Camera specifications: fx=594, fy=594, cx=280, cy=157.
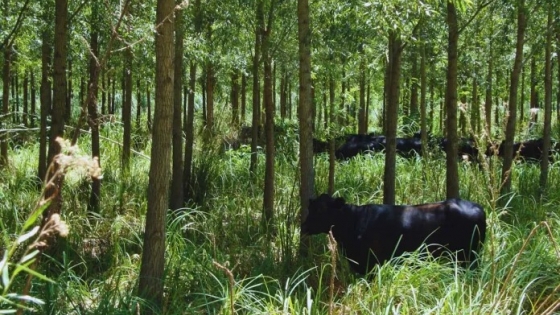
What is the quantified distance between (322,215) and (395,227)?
0.81 m

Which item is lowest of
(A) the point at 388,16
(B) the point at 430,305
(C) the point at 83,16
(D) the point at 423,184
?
(B) the point at 430,305

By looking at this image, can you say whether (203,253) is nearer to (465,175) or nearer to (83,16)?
(83,16)

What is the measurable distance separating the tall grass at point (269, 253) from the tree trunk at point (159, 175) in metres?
0.22

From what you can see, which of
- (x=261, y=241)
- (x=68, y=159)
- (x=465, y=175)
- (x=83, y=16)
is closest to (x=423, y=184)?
(x=465, y=175)

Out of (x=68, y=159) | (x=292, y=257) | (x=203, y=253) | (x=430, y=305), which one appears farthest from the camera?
(x=292, y=257)

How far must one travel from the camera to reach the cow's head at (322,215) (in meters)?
6.53

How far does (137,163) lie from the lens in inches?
466

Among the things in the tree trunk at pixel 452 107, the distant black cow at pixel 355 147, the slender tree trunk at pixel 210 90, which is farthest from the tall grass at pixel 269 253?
the distant black cow at pixel 355 147

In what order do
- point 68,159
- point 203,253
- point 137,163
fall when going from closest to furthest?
point 68,159 → point 203,253 → point 137,163

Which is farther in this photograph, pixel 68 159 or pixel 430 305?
pixel 430 305

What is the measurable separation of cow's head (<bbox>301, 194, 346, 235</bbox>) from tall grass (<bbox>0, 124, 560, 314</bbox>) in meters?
0.28

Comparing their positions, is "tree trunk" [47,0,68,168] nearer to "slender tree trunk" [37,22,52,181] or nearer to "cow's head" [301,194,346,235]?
"slender tree trunk" [37,22,52,181]

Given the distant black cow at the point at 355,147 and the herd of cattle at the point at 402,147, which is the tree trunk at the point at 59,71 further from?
the distant black cow at the point at 355,147

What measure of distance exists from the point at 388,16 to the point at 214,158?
18.7 feet
